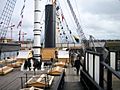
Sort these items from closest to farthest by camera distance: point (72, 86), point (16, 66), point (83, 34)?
1. point (72, 86)
2. point (16, 66)
3. point (83, 34)

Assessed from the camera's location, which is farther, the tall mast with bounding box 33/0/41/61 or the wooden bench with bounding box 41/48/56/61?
the wooden bench with bounding box 41/48/56/61

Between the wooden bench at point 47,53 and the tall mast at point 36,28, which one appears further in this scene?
the wooden bench at point 47,53

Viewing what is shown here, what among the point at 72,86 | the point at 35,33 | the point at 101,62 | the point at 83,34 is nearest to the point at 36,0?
the point at 35,33

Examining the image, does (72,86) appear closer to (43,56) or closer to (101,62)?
(101,62)

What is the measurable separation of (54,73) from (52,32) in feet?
39.2

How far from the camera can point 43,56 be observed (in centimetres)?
2492

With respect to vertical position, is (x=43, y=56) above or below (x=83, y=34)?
below


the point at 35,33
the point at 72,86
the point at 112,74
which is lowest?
the point at 72,86

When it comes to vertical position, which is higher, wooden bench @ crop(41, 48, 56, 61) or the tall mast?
the tall mast

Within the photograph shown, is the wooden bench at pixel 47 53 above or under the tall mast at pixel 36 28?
under

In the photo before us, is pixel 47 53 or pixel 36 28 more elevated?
pixel 36 28

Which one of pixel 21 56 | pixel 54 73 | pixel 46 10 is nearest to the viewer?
pixel 54 73

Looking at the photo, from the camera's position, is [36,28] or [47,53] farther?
[47,53]

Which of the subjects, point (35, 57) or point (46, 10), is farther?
point (46, 10)
